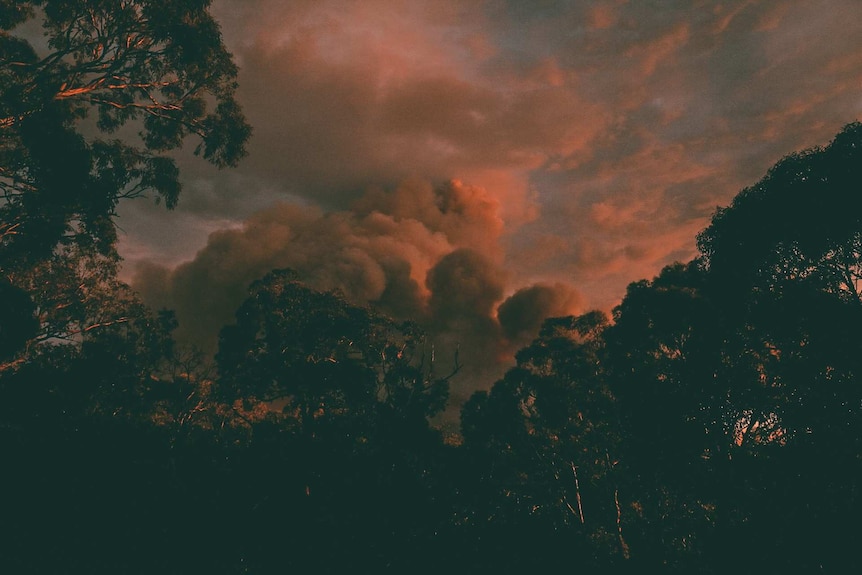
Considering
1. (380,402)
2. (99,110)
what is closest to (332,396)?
(380,402)

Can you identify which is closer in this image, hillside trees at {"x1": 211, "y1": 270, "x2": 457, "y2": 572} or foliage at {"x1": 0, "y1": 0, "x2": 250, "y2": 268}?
foliage at {"x1": 0, "y1": 0, "x2": 250, "y2": 268}

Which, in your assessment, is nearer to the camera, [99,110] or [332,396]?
[99,110]

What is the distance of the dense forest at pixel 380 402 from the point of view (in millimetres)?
10781

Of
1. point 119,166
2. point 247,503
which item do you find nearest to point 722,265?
point 247,503

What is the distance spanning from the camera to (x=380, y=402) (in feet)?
74.6

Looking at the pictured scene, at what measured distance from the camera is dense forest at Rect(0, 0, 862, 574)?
1078 cm

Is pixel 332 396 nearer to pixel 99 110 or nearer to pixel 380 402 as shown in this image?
pixel 380 402

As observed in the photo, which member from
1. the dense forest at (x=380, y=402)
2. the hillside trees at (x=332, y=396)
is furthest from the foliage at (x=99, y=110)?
the hillside trees at (x=332, y=396)

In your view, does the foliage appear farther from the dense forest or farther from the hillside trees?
the hillside trees

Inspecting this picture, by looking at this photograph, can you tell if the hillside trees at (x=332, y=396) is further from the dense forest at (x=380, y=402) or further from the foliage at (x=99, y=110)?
the foliage at (x=99, y=110)

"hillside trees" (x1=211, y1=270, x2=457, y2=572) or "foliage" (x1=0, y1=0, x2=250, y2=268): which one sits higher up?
"foliage" (x1=0, y1=0, x2=250, y2=268)

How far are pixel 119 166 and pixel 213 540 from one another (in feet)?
41.6

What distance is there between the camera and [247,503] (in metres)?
17.3

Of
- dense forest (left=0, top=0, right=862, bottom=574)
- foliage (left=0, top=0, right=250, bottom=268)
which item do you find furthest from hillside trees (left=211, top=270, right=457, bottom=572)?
foliage (left=0, top=0, right=250, bottom=268)
